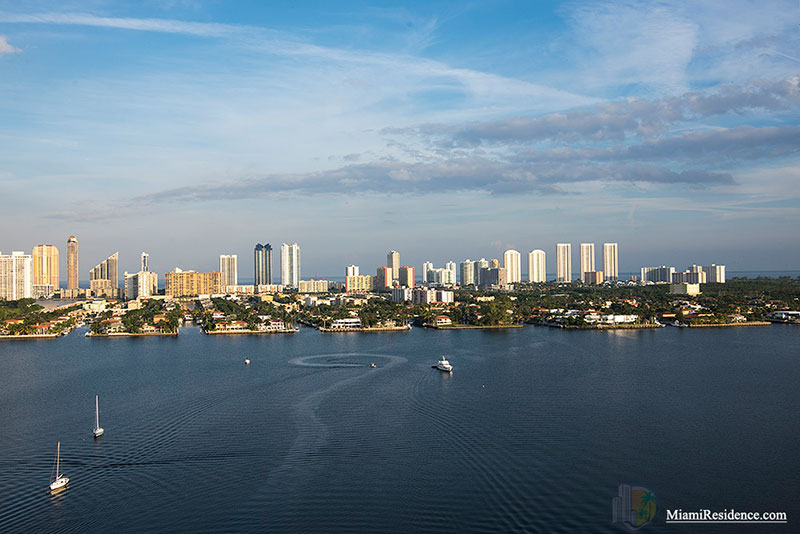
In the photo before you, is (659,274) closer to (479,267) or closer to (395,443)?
(479,267)

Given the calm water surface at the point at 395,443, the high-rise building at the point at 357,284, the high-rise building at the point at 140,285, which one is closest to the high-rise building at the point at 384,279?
the high-rise building at the point at 357,284

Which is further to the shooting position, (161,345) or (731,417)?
(161,345)

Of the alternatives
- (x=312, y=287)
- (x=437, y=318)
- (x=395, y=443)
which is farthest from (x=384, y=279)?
(x=395, y=443)

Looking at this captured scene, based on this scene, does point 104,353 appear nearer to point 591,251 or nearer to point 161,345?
point 161,345

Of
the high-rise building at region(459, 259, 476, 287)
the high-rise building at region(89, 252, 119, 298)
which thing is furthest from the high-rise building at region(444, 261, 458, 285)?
the high-rise building at region(89, 252, 119, 298)

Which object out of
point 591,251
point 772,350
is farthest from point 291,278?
point 772,350

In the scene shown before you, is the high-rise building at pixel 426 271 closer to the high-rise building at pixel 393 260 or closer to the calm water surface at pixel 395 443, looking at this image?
the high-rise building at pixel 393 260

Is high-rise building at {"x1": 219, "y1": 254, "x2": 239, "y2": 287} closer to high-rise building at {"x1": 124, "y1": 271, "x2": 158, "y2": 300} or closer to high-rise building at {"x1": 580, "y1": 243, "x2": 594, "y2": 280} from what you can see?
high-rise building at {"x1": 124, "y1": 271, "x2": 158, "y2": 300}
